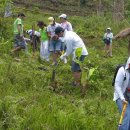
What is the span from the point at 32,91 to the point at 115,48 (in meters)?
12.2

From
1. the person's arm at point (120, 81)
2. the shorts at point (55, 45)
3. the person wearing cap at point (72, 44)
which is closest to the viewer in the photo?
the person's arm at point (120, 81)

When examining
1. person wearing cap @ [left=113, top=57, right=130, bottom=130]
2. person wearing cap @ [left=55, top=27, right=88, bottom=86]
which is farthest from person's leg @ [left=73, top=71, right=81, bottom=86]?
person wearing cap @ [left=113, top=57, right=130, bottom=130]

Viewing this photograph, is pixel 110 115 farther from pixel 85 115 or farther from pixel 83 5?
pixel 83 5

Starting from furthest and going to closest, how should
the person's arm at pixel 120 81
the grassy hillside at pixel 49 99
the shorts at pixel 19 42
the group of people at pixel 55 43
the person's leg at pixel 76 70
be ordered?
the shorts at pixel 19 42 < the person's leg at pixel 76 70 < the group of people at pixel 55 43 < the grassy hillside at pixel 49 99 < the person's arm at pixel 120 81

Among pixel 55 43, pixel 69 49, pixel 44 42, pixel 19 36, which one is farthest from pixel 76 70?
pixel 19 36

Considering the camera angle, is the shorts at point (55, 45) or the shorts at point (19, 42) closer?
the shorts at point (55, 45)

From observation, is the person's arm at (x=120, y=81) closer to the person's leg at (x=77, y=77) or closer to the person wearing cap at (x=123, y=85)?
the person wearing cap at (x=123, y=85)

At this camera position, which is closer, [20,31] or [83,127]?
[83,127]

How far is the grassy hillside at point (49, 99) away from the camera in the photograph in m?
7.14

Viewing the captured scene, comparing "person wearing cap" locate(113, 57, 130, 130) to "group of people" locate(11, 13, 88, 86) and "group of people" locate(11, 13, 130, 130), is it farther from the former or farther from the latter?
"group of people" locate(11, 13, 88, 86)

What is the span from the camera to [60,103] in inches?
331

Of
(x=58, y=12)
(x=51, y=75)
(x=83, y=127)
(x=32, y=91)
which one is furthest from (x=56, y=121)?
(x=58, y=12)

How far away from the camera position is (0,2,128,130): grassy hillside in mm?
7145

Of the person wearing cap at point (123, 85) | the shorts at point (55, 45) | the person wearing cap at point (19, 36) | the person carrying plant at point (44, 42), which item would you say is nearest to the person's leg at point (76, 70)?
the shorts at point (55, 45)
